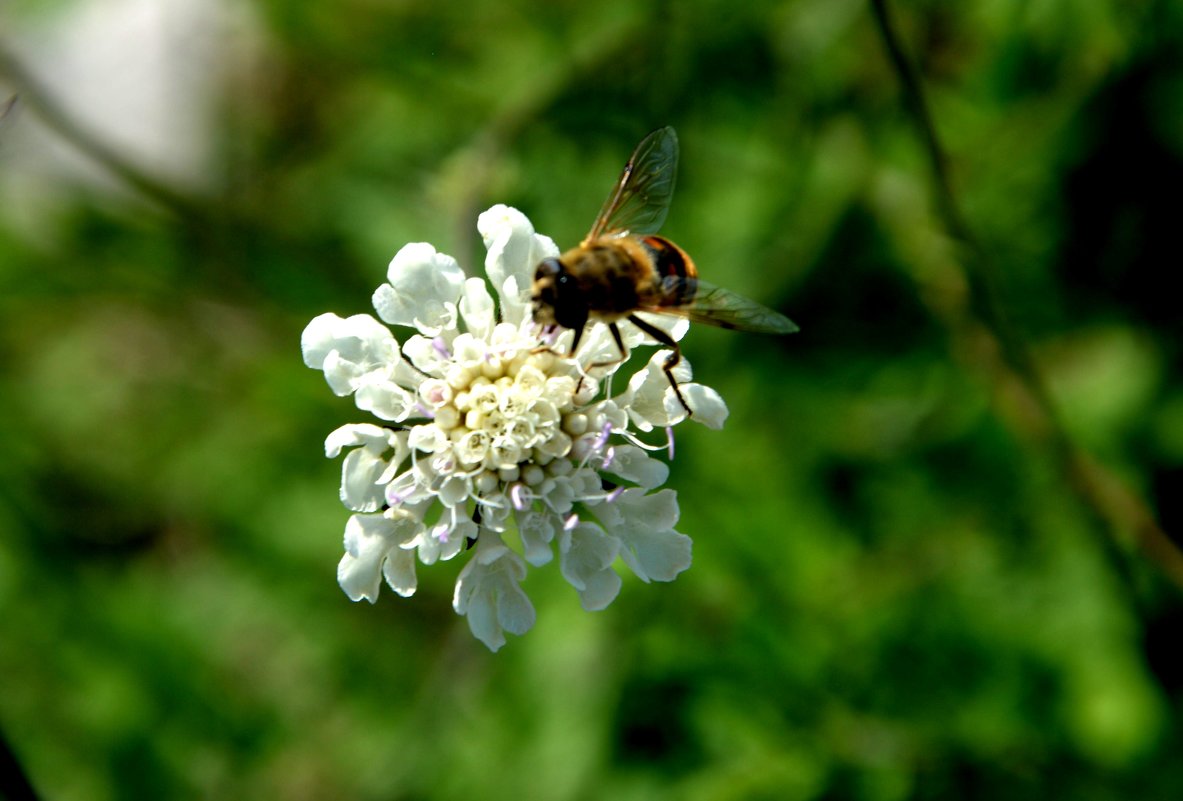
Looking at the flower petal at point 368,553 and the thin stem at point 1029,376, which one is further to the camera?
the thin stem at point 1029,376

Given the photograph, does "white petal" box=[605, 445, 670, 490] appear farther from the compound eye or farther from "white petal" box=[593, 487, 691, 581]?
the compound eye

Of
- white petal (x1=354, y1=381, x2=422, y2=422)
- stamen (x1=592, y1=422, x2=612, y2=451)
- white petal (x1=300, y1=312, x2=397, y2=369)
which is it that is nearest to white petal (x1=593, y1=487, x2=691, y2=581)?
stamen (x1=592, y1=422, x2=612, y2=451)

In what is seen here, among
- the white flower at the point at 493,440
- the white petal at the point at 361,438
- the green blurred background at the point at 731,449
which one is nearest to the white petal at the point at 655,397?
the white flower at the point at 493,440

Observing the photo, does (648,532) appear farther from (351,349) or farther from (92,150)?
(92,150)

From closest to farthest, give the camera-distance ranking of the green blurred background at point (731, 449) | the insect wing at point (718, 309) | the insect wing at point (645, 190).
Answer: the insect wing at point (718, 309)
the insect wing at point (645, 190)
the green blurred background at point (731, 449)

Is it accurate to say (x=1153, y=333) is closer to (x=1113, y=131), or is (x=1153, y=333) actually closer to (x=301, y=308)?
(x=1113, y=131)

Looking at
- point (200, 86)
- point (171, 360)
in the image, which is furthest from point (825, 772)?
point (200, 86)

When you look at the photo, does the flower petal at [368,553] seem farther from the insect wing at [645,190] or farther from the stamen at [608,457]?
the insect wing at [645,190]
